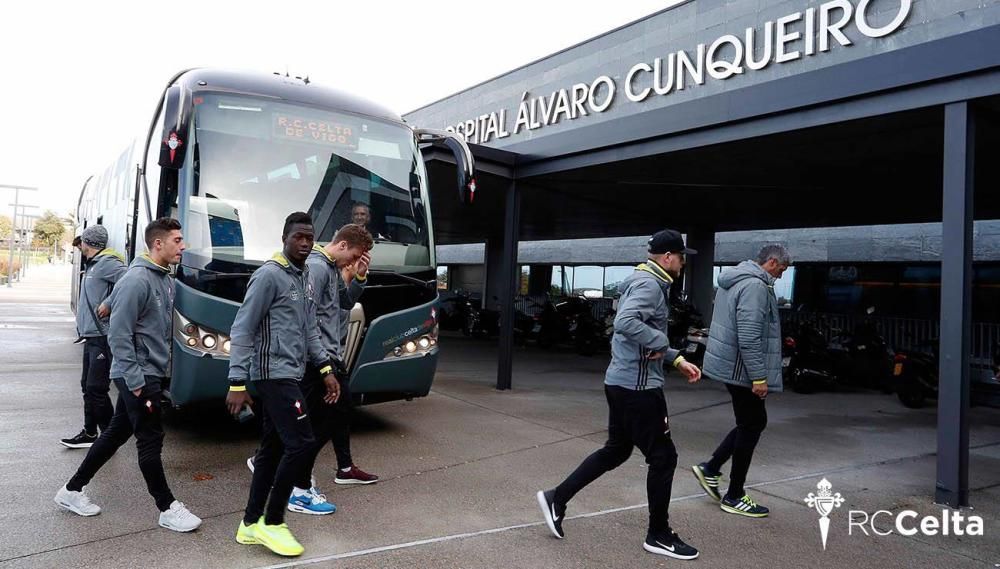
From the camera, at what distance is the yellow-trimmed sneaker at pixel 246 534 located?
12.8ft

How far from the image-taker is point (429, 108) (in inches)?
954

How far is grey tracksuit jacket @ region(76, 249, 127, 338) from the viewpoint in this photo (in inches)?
221

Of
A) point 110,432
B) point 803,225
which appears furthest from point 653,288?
point 803,225

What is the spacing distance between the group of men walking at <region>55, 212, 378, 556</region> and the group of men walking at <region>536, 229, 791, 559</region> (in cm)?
154

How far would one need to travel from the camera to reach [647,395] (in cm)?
406

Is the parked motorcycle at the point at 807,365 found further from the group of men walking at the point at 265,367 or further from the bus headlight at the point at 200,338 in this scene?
the bus headlight at the point at 200,338

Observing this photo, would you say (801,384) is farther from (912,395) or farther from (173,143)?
(173,143)

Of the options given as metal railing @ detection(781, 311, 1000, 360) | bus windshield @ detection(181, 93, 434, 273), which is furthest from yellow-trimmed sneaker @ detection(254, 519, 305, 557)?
metal railing @ detection(781, 311, 1000, 360)

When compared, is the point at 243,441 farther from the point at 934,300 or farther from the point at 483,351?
the point at 934,300

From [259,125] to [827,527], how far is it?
18.0 feet

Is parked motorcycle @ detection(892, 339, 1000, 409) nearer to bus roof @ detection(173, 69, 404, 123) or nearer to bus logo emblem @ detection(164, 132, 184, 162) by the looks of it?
bus roof @ detection(173, 69, 404, 123)

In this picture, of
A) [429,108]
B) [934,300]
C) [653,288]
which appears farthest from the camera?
[429,108]

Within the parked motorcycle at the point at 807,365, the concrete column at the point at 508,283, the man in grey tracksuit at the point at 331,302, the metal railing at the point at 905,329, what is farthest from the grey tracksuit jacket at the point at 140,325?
the metal railing at the point at 905,329

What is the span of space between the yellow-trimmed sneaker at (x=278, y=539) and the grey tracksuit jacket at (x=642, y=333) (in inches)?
77.7
